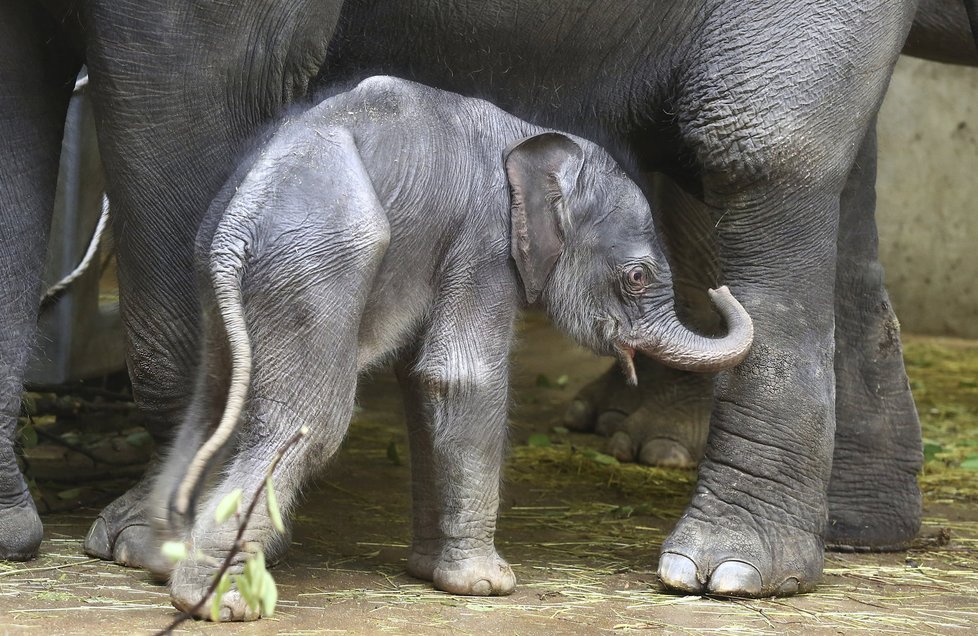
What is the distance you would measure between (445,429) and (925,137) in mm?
6514

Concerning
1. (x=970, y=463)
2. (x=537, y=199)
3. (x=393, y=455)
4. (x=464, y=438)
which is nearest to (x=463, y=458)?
(x=464, y=438)

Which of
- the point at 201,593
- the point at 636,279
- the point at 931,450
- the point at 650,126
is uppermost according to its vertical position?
the point at 650,126

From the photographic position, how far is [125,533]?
382 cm

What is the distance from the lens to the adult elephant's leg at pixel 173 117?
11.3 feet

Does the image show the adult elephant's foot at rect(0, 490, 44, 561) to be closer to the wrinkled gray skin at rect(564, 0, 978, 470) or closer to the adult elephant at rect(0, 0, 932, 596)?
the adult elephant at rect(0, 0, 932, 596)

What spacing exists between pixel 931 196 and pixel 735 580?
615 cm

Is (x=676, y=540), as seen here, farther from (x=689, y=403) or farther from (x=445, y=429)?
(x=689, y=403)

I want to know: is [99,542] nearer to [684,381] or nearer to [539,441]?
[539,441]

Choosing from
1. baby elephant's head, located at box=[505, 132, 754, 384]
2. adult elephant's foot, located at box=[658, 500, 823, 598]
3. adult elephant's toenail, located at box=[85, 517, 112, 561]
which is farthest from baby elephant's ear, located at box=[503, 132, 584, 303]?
adult elephant's toenail, located at box=[85, 517, 112, 561]

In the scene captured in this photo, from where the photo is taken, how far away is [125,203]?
3.58m

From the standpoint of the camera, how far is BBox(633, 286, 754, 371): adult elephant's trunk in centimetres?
368

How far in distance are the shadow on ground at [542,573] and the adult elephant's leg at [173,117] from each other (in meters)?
0.42

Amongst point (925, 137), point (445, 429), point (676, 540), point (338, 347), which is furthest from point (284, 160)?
point (925, 137)

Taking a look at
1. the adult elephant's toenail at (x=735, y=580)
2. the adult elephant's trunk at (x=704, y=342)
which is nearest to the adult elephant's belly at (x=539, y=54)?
the adult elephant's trunk at (x=704, y=342)
